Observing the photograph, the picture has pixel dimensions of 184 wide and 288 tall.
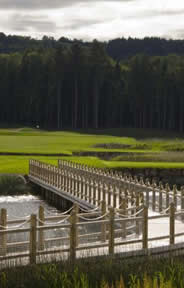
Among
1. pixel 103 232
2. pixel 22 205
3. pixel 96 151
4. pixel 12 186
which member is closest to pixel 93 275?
pixel 103 232

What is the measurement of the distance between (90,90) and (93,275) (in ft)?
341

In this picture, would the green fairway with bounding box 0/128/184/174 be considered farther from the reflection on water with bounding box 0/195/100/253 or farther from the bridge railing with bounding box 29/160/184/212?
the reflection on water with bounding box 0/195/100/253

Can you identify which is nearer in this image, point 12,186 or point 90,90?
point 12,186

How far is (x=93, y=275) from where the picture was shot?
13.4m

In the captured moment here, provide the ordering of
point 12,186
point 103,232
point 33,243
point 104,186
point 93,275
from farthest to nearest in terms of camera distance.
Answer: point 12,186 → point 104,186 → point 103,232 → point 33,243 → point 93,275

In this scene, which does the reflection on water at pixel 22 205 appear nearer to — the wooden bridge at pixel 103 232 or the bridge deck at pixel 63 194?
the bridge deck at pixel 63 194

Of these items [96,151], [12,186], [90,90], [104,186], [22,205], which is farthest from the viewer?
[90,90]

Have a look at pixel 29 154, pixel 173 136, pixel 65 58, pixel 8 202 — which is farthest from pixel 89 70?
pixel 8 202

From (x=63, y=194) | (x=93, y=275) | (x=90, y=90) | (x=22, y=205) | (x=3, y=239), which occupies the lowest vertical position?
(x=22, y=205)

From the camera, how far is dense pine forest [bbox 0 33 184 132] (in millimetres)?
111000

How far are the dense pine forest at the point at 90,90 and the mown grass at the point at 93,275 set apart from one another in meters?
94.7

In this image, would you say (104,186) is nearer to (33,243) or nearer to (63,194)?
(63,194)

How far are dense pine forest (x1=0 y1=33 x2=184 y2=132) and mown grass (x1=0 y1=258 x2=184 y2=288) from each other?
→ 3728 inches

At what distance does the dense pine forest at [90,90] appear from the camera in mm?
111000
